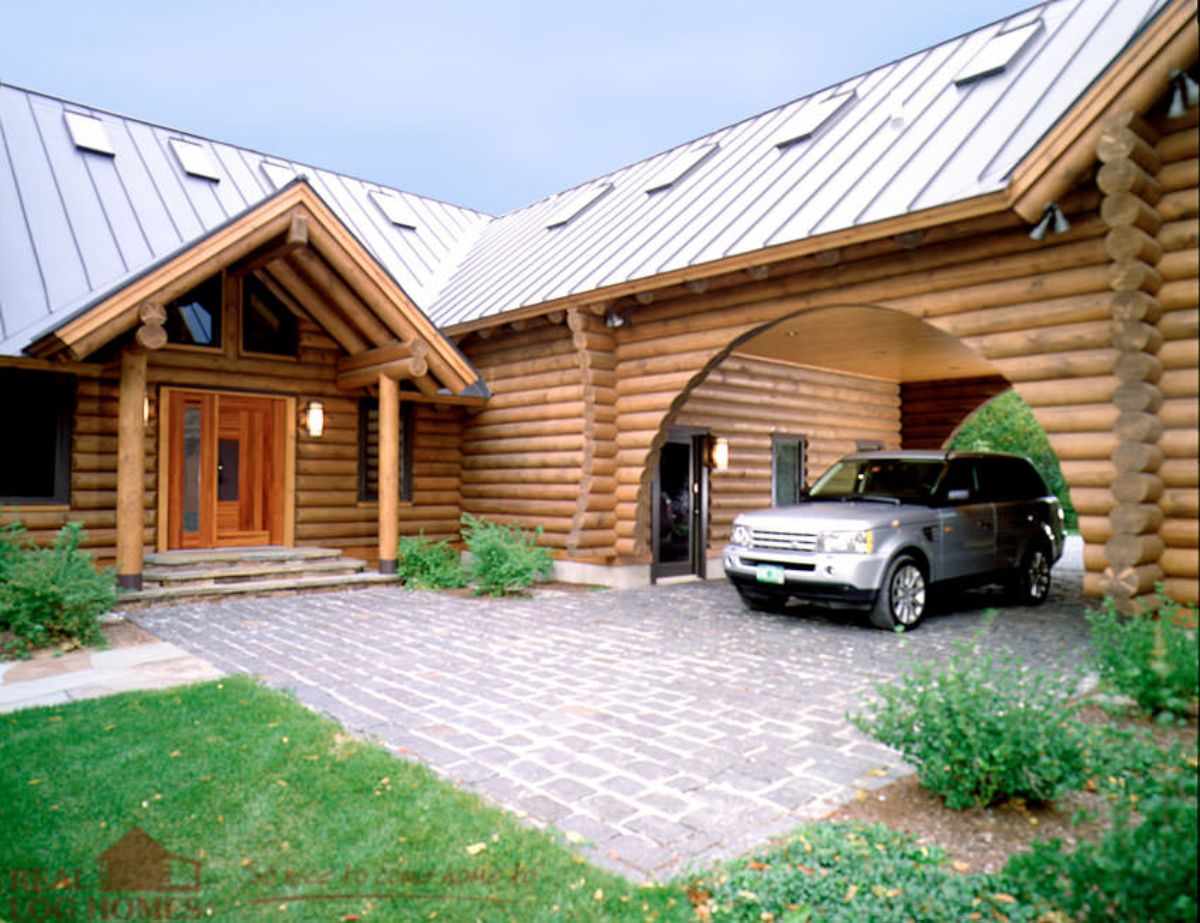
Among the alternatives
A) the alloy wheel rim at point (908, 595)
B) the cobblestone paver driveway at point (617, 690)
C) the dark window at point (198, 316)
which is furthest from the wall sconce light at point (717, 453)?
the dark window at point (198, 316)

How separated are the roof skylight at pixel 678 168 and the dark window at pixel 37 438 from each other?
30.3 ft

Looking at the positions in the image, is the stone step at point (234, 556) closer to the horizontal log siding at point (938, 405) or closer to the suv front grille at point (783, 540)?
the suv front grille at point (783, 540)

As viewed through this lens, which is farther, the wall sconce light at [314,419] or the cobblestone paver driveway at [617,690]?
the wall sconce light at [314,419]

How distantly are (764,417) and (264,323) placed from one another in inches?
342

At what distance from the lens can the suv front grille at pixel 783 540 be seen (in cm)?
836

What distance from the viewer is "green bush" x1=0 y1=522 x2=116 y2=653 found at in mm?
7234

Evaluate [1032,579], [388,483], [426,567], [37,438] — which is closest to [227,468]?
[37,438]

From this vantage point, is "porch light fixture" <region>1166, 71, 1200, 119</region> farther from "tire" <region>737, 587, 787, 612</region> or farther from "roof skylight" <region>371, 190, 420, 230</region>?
"roof skylight" <region>371, 190, 420, 230</region>

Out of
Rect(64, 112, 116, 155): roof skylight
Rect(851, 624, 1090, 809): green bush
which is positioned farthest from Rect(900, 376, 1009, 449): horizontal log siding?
Rect(64, 112, 116, 155): roof skylight

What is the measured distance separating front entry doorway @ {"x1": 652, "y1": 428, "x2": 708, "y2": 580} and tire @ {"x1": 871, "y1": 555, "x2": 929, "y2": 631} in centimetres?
459

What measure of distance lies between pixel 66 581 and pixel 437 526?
23.4ft

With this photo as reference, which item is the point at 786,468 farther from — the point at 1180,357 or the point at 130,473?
the point at 130,473

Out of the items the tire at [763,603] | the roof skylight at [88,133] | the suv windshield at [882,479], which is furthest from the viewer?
the roof skylight at [88,133]

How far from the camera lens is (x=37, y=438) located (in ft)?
33.2
